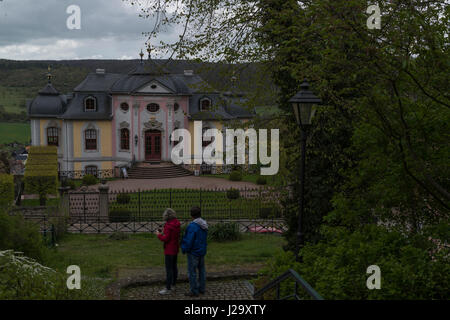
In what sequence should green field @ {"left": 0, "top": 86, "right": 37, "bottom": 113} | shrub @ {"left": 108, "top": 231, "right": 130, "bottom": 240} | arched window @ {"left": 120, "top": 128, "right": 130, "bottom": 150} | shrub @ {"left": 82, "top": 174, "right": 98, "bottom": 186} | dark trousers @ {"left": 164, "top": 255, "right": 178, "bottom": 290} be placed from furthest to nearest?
green field @ {"left": 0, "top": 86, "right": 37, "bottom": 113}
arched window @ {"left": 120, "top": 128, "right": 130, "bottom": 150}
shrub @ {"left": 82, "top": 174, "right": 98, "bottom": 186}
shrub @ {"left": 108, "top": 231, "right": 130, "bottom": 240}
dark trousers @ {"left": 164, "top": 255, "right": 178, "bottom": 290}

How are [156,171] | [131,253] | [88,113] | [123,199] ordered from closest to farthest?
[131,253]
[123,199]
[156,171]
[88,113]

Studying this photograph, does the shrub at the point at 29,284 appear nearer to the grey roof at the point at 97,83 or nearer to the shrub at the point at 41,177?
the shrub at the point at 41,177

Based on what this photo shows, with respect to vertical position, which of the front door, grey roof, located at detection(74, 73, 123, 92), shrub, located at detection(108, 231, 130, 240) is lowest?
shrub, located at detection(108, 231, 130, 240)

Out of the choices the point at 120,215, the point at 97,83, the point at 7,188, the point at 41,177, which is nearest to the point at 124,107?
the point at 97,83

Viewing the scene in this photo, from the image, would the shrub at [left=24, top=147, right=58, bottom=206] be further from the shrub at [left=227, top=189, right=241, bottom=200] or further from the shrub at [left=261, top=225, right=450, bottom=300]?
the shrub at [left=261, top=225, right=450, bottom=300]

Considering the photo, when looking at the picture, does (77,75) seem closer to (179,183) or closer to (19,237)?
(179,183)

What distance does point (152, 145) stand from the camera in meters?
38.4

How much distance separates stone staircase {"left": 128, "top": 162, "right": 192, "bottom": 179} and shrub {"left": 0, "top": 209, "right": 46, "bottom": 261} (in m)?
26.6

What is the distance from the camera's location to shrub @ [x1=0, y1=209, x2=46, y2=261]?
26.3ft

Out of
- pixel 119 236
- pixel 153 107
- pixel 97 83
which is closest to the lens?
pixel 119 236

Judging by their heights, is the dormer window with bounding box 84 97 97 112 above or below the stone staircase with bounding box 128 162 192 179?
above

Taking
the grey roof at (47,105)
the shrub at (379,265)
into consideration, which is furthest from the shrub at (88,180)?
the shrub at (379,265)

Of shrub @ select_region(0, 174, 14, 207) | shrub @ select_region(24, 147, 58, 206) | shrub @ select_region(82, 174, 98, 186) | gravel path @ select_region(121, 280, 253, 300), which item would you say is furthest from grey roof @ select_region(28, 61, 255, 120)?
gravel path @ select_region(121, 280, 253, 300)

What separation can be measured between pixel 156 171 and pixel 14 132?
49.8m
